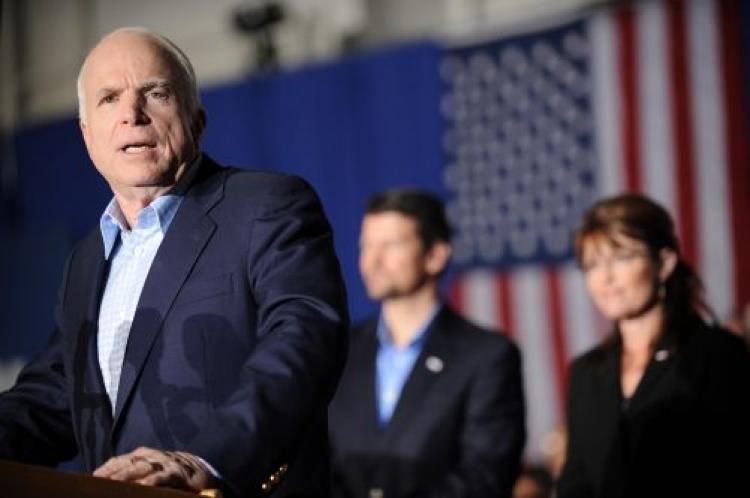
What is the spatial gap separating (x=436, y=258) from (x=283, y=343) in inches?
82.7

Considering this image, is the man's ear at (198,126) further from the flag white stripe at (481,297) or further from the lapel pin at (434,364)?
the flag white stripe at (481,297)

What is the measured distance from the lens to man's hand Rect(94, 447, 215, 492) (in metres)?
1.34

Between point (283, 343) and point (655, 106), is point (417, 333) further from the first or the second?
point (655, 106)

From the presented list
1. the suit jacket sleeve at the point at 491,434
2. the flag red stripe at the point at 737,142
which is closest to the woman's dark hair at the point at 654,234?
the suit jacket sleeve at the point at 491,434

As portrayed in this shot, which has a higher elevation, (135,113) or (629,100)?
(135,113)

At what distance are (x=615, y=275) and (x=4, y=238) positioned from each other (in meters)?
5.59

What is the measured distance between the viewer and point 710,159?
217 inches

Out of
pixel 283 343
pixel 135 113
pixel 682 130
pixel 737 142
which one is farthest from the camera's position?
pixel 682 130

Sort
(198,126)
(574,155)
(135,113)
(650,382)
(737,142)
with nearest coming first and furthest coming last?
(135,113) < (198,126) < (650,382) < (737,142) < (574,155)

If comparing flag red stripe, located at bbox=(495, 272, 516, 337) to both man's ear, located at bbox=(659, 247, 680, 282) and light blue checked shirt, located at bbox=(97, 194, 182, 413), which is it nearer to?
man's ear, located at bbox=(659, 247, 680, 282)

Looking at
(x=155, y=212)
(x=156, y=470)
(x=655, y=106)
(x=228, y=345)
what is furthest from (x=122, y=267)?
(x=655, y=106)

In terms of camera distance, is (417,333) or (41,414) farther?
(417,333)

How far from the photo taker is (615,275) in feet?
9.97

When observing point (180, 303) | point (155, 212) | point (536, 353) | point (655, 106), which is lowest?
point (536, 353)
